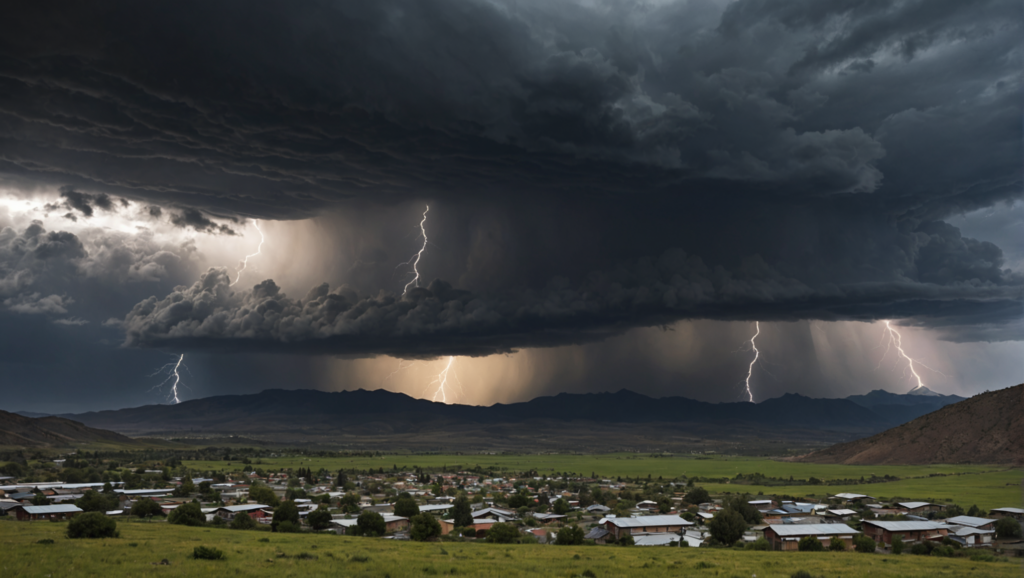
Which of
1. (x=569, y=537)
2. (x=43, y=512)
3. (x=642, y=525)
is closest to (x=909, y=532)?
(x=642, y=525)

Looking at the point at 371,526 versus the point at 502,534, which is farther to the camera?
the point at 371,526

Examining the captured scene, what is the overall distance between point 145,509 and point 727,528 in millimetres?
65918

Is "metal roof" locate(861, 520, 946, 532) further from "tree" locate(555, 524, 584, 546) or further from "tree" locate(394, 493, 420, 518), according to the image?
"tree" locate(394, 493, 420, 518)

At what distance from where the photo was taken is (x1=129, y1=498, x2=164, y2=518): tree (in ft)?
255

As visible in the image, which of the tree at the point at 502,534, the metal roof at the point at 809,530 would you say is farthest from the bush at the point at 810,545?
the tree at the point at 502,534

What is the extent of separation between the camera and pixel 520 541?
63.1 meters

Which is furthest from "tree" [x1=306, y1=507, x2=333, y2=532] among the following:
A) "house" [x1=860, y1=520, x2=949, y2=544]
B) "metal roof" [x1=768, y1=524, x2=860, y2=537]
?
"house" [x1=860, y1=520, x2=949, y2=544]

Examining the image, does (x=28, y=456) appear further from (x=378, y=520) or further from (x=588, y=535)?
(x=588, y=535)

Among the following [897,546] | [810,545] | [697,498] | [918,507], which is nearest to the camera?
[810,545]

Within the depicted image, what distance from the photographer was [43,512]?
71.2 m

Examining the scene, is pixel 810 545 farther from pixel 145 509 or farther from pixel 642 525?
pixel 145 509

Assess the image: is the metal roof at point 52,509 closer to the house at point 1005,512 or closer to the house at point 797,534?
the house at point 797,534

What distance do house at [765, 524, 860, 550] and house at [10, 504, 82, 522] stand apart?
71542 mm

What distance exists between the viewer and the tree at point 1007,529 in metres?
70.2
